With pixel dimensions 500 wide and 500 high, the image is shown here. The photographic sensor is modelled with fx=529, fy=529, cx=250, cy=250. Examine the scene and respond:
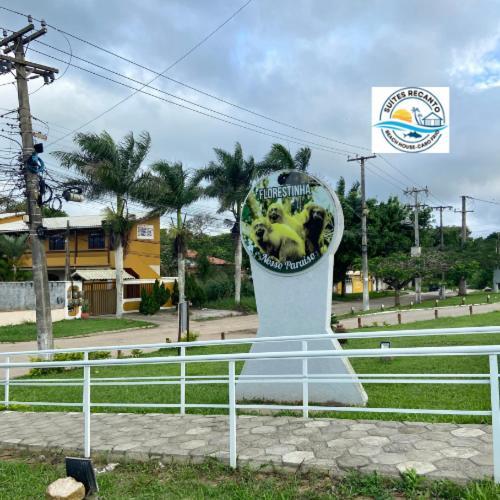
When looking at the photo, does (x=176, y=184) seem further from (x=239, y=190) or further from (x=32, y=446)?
(x=32, y=446)

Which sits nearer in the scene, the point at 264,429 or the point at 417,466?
the point at 417,466

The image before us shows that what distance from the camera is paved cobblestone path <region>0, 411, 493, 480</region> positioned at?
427 centimetres

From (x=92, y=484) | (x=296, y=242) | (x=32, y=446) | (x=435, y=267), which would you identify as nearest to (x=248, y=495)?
(x=92, y=484)

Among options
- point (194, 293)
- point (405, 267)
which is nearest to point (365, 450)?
point (194, 293)

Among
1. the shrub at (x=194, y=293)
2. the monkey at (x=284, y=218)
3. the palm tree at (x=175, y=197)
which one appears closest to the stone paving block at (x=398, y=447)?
the monkey at (x=284, y=218)

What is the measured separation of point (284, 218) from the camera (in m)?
8.29

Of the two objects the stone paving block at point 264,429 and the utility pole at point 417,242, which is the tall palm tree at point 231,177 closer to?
the utility pole at point 417,242

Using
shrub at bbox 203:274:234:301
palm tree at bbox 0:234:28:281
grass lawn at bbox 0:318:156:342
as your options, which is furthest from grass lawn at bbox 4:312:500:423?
shrub at bbox 203:274:234:301

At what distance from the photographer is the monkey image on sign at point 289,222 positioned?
314 inches

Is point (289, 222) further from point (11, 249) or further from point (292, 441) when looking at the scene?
point (11, 249)

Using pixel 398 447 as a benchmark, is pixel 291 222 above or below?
above

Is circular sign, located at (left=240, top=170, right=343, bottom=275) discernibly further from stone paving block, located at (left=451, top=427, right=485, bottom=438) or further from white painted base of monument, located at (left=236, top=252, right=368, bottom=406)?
stone paving block, located at (left=451, top=427, right=485, bottom=438)

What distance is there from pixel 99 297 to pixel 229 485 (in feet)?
99.4

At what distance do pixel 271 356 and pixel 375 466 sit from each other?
1230mm
